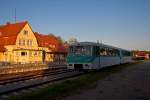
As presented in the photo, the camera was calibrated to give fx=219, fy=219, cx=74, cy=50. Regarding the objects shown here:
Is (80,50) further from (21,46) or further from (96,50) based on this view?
(21,46)

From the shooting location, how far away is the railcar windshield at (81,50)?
63.1 ft

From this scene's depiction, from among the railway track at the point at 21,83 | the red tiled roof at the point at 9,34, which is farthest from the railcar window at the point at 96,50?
the red tiled roof at the point at 9,34

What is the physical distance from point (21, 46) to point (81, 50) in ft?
99.3

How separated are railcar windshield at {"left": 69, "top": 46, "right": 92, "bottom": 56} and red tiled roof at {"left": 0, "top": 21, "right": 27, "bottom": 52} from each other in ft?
93.4

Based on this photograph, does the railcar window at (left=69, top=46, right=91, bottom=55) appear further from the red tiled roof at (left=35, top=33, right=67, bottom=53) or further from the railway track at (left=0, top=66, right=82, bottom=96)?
the red tiled roof at (left=35, top=33, right=67, bottom=53)

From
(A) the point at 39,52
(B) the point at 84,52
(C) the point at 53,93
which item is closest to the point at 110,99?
(C) the point at 53,93

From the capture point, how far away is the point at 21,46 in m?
47.3

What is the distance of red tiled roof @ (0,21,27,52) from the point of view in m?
46.5

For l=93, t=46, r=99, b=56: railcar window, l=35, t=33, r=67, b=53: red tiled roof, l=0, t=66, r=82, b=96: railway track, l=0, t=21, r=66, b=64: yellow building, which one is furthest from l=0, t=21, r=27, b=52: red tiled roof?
l=0, t=66, r=82, b=96: railway track

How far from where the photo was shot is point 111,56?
2534 centimetres

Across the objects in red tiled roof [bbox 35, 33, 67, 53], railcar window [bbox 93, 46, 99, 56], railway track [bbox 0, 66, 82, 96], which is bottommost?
railway track [bbox 0, 66, 82, 96]

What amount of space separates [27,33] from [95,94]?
4204 cm

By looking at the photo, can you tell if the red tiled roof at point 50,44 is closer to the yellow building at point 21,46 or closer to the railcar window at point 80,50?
the yellow building at point 21,46

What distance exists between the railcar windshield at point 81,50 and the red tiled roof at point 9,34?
2846cm
